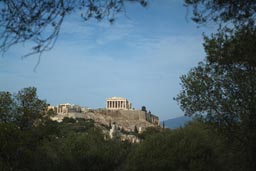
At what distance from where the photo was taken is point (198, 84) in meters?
17.3

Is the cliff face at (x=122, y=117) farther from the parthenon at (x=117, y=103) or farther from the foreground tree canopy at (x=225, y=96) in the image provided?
the foreground tree canopy at (x=225, y=96)

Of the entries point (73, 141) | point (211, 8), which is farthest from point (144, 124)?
point (211, 8)

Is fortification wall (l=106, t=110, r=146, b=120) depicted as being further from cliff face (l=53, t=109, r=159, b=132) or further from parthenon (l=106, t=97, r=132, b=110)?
parthenon (l=106, t=97, r=132, b=110)

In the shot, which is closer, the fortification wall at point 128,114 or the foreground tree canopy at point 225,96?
the foreground tree canopy at point 225,96

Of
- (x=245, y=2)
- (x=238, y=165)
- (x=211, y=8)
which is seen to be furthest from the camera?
(x=238, y=165)

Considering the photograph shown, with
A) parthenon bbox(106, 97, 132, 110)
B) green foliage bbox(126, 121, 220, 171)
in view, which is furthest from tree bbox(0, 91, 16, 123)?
parthenon bbox(106, 97, 132, 110)

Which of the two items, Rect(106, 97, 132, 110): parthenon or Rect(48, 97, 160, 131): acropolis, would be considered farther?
Rect(106, 97, 132, 110): parthenon

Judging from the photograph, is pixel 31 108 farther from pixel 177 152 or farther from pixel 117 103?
pixel 117 103

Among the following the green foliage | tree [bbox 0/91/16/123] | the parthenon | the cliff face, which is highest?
the parthenon

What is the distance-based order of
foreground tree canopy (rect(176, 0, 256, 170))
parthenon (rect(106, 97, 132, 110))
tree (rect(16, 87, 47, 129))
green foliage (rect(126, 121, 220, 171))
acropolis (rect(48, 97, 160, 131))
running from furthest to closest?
parthenon (rect(106, 97, 132, 110))
acropolis (rect(48, 97, 160, 131))
tree (rect(16, 87, 47, 129))
green foliage (rect(126, 121, 220, 171))
foreground tree canopy (rect(176, 0, 256, 170))

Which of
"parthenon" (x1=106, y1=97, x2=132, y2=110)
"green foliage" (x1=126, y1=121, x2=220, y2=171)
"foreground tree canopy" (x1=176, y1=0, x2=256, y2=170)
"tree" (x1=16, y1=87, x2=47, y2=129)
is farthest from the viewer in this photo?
"parthenon" (x1=106, y1=97, x2=132, y2=110)

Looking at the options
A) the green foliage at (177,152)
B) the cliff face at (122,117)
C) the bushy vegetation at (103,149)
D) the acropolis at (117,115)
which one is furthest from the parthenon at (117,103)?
the green foliage at (177,152)

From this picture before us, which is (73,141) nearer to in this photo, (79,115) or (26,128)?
(26,128)

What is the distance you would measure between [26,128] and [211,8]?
72.1 feet
